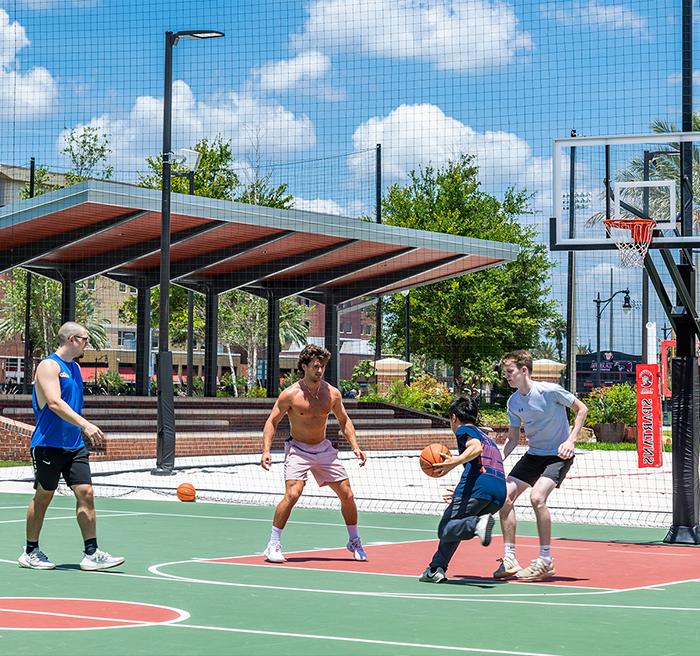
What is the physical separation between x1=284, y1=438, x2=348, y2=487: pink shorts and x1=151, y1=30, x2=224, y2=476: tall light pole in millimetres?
11441

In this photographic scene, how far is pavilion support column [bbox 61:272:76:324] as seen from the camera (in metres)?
34.8

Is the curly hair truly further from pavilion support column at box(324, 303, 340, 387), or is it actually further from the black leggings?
pavilion support column at box(324, 303, 340, 387)

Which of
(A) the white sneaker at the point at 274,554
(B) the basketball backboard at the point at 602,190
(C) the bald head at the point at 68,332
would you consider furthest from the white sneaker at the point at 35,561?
(B) the basketball backboard at the point at 602,190

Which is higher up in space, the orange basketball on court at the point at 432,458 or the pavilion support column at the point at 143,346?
the pavilion support column at the point at 143,346

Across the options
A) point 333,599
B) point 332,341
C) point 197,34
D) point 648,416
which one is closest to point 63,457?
point 333,599

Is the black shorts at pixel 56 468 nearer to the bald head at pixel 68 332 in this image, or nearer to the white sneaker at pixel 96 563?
the white sneaker at pixel 96 563

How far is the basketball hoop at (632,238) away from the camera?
45.0 ft

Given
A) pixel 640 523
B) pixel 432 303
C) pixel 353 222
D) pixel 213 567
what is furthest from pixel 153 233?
pixel 432 303

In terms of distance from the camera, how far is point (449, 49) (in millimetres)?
20234

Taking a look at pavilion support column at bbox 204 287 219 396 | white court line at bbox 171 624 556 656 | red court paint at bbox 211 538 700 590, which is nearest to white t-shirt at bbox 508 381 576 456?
red court paint at bbox 211 538 700 590

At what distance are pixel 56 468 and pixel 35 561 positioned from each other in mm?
→ 775

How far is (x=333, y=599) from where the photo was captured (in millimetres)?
8875

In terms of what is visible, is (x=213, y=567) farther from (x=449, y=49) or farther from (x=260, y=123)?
(x=260, y=123)

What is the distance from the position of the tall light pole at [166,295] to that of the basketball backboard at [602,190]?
9.49m
